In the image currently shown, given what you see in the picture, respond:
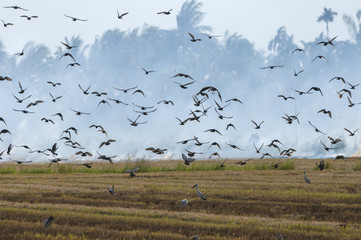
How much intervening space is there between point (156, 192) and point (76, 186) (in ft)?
16.3

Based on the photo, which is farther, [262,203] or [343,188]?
[343,188]

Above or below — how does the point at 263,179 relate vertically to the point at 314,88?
below

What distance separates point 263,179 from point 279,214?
12034 mm

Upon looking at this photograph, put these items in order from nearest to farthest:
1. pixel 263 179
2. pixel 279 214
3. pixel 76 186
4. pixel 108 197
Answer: pixel 279 214 → pixel 108 197 → pixel 76 186 → pixel 263 179

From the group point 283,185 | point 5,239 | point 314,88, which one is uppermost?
point 314,88

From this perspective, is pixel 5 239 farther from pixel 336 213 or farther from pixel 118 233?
pixel 336 213

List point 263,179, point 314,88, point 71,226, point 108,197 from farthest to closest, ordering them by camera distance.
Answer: point 263,179 < point 314,88 < point 108,197 < point 71,226

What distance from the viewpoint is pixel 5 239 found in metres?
13.2

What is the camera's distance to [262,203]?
20.3 metres

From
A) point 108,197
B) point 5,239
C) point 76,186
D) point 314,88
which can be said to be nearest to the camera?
point 5,239

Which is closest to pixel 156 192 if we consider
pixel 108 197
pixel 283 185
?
pixel 108 197

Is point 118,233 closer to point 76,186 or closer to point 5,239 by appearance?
point 5,239

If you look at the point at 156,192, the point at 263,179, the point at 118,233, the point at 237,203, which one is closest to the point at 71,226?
the point at 118,233

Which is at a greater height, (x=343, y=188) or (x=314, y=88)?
(x=314, y=88)
